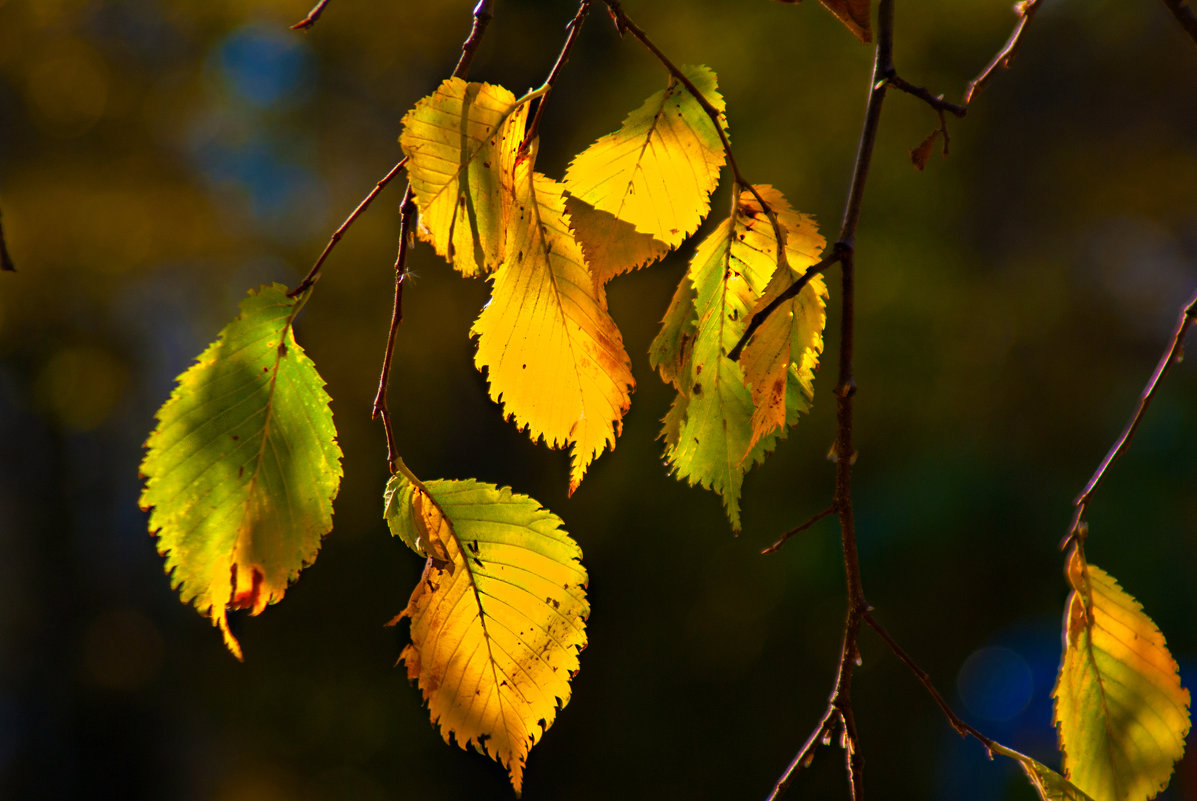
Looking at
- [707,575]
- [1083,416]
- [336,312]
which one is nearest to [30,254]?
[336,312]

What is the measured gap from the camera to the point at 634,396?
3.35m

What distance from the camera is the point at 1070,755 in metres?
0.47

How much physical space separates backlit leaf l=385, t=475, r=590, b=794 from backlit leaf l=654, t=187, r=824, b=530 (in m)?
0.08

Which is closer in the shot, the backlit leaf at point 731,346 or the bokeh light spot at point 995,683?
the backlit leaf at point 731,346

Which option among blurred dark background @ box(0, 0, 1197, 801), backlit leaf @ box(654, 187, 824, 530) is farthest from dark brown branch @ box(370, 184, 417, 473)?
blurred dark background @ box(0, 0, 1197, 801)

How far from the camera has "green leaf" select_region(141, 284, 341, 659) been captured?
342 mm

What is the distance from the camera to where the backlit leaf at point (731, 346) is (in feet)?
1.28

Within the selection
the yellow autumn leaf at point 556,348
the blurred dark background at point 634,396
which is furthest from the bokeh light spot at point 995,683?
the yellow autumn leaf at point 556,348

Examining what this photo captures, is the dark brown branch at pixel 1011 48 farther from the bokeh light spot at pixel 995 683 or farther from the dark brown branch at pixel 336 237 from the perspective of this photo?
the bokeh light spot at pixel 995 683

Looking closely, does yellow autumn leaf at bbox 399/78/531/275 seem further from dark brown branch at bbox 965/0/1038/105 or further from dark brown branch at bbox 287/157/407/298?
dark brown branch at bbox 965/0/1038/105

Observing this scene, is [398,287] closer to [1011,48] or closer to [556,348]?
[556,348]

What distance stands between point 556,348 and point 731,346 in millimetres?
87

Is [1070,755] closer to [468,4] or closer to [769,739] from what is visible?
[769,739]

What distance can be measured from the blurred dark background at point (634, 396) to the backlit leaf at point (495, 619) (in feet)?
9.14
